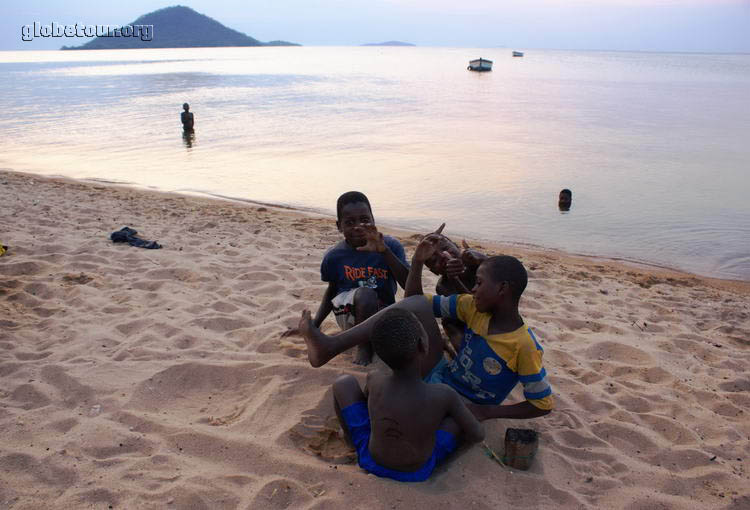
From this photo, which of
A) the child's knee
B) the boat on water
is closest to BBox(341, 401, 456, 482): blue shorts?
the child's knee

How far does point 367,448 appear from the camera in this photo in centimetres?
267

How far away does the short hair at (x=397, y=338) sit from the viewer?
2332 millimetres

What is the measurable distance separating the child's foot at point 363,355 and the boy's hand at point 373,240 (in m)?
0.68

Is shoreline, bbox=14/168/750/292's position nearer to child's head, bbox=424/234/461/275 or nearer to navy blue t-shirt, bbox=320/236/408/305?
navy blue t-shirt, bbox=320/236/408/305

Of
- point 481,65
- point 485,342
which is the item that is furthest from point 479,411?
point 481,65

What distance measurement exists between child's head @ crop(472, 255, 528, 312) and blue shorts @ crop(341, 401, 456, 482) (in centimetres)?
69

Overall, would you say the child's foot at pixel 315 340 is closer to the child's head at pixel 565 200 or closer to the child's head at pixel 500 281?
the child's head at pixel 500 281

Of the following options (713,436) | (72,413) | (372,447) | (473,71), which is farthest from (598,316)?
(473,71)

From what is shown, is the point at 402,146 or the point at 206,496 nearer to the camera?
the point at 206,496

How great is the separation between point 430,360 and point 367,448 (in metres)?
0.68

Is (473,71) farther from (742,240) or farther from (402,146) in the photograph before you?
(742,240)

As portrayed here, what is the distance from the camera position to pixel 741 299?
5977 mm

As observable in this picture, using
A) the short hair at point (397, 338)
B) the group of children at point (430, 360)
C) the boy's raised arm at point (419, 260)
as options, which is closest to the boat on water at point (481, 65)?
the group of children at point (430, 360)

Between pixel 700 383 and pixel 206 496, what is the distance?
130 inches
